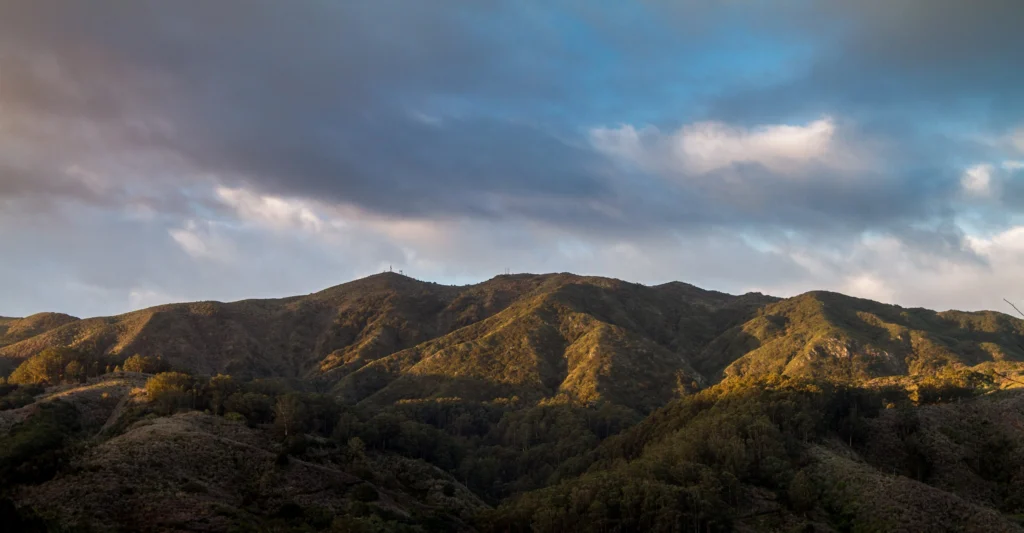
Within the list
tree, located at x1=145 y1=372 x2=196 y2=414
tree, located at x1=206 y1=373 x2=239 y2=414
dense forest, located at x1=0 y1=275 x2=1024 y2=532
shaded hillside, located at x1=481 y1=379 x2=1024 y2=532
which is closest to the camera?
dense forest, located at x1=0 y1=275 x2=1024 y2=532

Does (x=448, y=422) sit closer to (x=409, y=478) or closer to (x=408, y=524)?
(x=409, y=478)

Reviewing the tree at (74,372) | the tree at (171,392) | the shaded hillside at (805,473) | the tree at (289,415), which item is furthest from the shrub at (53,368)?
the shaded hillside at (805,473)

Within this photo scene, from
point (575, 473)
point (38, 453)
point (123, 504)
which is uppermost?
point (38, 453)

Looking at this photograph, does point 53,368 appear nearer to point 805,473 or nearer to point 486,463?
point 486,463

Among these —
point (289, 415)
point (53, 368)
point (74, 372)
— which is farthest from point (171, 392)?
point (53, 368)

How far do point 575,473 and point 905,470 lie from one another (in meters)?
47.5

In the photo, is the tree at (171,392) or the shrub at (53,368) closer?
the tree at (171,392)

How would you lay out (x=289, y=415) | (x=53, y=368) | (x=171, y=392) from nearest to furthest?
1. (x=289, y=415)
2. (x=171, y=392)
3. (x=53, y=368)

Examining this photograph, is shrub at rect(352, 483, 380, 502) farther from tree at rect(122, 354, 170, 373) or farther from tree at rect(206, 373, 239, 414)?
tree at rect(122, 354, 170, 373)

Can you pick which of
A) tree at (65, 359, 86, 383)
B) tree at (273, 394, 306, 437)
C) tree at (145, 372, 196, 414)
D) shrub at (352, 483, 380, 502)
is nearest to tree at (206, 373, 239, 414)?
tree at (145, 372, 196, 414)

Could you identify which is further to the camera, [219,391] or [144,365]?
[144,365]

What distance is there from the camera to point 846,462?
6812cm

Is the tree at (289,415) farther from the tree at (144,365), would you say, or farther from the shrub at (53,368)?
the shrub at (53,368)

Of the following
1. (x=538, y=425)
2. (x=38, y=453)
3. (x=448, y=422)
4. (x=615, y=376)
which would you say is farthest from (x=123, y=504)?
(x=615, y=376)
